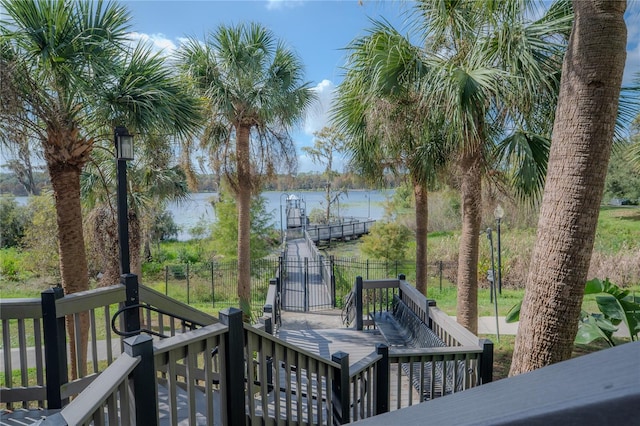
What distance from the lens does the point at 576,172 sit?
3041mm

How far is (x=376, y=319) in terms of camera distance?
6.88 m

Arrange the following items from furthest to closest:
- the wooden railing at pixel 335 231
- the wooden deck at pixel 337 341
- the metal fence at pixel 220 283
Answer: the wooden railing at pixel 335 231 < the metal fence at pixel 220 283 < the wooden deck at pixel 337 341

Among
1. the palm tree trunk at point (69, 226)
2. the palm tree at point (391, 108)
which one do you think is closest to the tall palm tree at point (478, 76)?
the palm tree at point (391, 108)

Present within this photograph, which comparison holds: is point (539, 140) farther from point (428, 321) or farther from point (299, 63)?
point (299, 63)

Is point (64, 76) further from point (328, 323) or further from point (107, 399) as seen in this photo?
point (328, 323)

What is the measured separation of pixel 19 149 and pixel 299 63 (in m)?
6.30

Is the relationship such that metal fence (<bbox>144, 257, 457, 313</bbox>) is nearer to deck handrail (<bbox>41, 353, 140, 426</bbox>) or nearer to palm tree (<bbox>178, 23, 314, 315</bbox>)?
palm tree (<bbox>178, 23, 314, 315</bbox>)

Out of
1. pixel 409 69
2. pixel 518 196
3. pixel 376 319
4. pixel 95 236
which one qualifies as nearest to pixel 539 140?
pixel 518 196

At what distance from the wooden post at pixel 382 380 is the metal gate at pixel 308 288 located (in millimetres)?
6702

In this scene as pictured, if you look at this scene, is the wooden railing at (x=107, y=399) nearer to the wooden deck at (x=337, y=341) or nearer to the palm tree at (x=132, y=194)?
the wooden deck at (x=337, y=341)

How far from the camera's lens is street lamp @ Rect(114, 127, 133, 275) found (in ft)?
13.4

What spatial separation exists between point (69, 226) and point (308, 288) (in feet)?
25.3

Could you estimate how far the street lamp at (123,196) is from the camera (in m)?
4.08

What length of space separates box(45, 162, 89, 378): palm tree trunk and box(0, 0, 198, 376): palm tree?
1 centimetres
